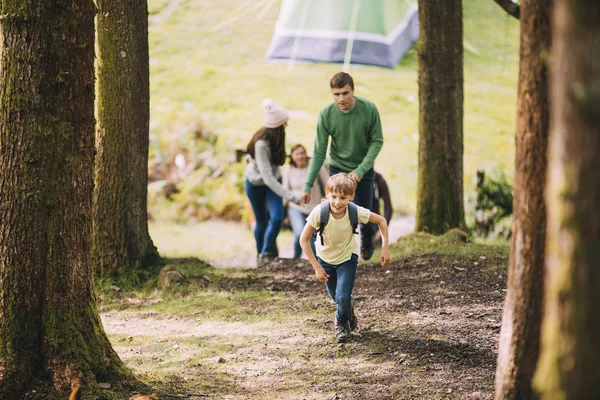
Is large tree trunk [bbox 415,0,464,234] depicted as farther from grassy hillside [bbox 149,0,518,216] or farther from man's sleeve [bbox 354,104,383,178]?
grassy hillside [bbox 149,0,518,216]

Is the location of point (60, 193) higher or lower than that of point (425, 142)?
lower

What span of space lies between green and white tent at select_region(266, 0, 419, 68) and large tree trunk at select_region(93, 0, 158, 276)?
12496 mm

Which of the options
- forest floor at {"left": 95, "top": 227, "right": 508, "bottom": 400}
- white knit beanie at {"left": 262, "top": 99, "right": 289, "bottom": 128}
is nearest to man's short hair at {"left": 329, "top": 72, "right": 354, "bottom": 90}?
white knit beanie at {"left": 262, "top": 99, "right": 289, "bottom": 128}

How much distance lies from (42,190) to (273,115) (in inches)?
181

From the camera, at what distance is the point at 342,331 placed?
19.7ft

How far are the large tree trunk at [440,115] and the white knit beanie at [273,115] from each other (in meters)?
1.88

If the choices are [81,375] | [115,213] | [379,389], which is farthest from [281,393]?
[115,213]

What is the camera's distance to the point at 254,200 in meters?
9.77

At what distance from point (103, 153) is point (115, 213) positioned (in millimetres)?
629

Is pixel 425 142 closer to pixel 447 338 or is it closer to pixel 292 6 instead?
pixel 447 338

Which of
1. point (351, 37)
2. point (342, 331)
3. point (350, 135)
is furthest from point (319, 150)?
point (351, 37)

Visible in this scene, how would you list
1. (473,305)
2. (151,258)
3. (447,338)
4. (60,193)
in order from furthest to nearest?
A: (151,258), (473,305), (447,338), (60,193)

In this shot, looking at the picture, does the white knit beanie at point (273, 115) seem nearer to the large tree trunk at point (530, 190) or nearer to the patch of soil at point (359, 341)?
the patch of soil at point (359, 341)

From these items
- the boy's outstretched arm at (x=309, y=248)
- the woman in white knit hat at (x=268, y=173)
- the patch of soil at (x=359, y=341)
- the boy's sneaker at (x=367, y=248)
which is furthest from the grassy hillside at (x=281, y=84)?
the boy's outstretched arm at (x=309, y=248)
